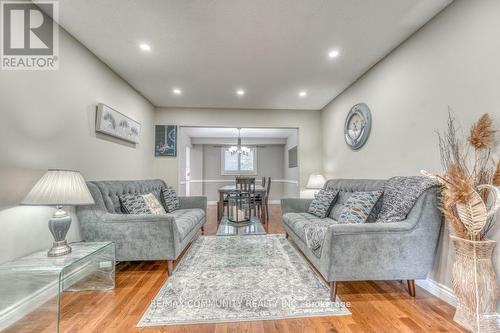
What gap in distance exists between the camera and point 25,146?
5.86ft

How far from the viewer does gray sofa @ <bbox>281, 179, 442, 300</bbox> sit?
1.70 meters

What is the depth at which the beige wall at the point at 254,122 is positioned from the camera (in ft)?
15.5

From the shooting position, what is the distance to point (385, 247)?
68.2 inches

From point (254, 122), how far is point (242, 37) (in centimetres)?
256

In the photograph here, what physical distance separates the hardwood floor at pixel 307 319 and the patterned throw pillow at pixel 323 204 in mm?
969

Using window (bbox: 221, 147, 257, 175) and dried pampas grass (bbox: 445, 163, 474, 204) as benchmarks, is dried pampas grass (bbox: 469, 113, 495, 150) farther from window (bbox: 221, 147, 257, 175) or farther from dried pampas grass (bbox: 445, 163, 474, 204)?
window (bbox: 221, 147, 257, 175)

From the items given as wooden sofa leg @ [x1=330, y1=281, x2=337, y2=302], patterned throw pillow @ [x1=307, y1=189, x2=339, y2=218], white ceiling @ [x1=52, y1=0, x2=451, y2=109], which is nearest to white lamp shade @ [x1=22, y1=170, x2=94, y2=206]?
white ceiling @ [x1=52, y1=0, x2=451, y2=109]

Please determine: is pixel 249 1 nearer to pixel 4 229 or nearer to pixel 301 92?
pixel 301 92

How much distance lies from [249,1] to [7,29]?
1.89 meters

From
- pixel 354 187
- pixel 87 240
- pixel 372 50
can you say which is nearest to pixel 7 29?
pixel 87 240

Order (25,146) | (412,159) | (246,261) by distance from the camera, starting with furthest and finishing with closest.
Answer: (246,261)
(412,159)
(25,146)

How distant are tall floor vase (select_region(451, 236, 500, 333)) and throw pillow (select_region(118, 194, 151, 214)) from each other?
2827 millimetres

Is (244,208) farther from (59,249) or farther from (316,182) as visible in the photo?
(59,249)

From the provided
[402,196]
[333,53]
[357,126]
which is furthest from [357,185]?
[333,53]
